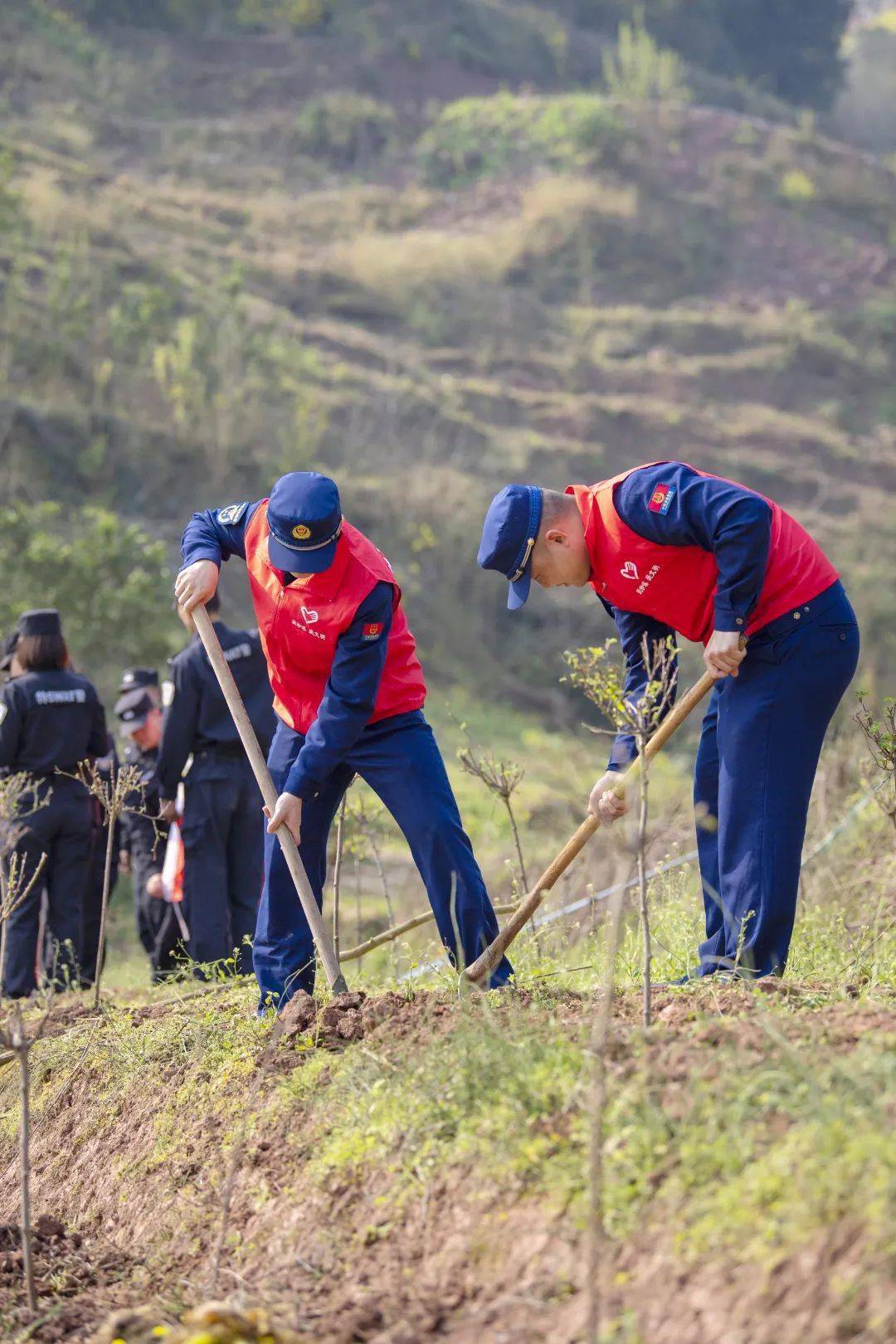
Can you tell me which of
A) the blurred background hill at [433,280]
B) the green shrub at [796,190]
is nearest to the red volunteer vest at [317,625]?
the blurred background hill at [433,280]

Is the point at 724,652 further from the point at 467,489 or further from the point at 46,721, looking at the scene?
the point at 467,489

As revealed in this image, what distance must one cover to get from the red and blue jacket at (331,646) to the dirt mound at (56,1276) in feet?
4.57

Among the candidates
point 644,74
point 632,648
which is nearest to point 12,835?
point 632,648

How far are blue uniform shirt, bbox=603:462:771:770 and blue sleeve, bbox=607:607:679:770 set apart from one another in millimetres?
277

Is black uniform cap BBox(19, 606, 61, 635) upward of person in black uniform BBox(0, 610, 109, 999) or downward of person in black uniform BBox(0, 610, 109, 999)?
upward

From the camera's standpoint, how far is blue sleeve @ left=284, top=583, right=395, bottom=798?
4512 mm

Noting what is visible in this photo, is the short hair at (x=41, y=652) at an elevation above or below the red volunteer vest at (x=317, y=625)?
below

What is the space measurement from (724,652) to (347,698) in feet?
3.62

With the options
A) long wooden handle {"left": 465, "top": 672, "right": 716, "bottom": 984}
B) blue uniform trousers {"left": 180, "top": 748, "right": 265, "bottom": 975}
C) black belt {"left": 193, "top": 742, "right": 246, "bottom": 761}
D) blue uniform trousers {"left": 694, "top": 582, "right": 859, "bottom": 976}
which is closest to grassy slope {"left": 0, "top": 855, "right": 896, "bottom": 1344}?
long wooden handle {"left": 465, "top": 672, "right": 716, "bottom": 984}

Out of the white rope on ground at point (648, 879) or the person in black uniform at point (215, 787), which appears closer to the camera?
the white rope on ground at point (648, 879)

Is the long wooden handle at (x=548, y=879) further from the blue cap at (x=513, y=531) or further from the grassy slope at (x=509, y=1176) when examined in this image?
the blue cap at (x=513, y=531)

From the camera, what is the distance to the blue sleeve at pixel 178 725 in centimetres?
705

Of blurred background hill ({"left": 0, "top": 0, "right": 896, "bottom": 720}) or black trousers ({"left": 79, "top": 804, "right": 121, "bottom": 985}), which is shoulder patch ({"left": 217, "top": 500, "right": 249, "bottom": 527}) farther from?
blurred background hill ({"left": 0, "top": 0, "right": 896, "bottom": 720})

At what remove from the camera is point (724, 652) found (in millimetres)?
4254
